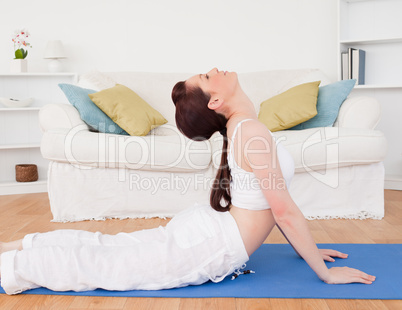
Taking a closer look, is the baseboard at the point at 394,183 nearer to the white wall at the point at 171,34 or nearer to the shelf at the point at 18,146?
the white wall at the point at 171,34

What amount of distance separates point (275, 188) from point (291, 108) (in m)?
1.73

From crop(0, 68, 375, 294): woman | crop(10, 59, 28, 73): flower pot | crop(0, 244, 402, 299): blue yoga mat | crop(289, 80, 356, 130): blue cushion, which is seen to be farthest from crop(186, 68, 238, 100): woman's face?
crop(10, 59, 28, 73): flower pot

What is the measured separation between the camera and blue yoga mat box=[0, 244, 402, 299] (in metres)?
1.73

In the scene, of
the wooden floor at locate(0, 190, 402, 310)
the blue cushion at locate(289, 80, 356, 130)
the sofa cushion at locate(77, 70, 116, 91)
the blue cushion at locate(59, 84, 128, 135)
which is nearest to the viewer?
the wooden floor at locate(0, 190, 402, 310)

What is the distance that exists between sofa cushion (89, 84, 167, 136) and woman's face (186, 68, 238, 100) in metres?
1.44

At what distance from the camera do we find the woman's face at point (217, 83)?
177cm

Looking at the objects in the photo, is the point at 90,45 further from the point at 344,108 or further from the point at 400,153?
the point at 400,153

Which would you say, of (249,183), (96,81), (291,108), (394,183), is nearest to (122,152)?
(96,81)

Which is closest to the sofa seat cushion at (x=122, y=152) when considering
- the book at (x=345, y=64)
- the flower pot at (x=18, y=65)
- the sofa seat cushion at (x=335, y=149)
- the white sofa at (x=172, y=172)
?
the white sofa at (x=172, y=172)

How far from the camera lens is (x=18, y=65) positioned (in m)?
4.10

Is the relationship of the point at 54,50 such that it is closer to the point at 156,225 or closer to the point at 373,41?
the point at 156,225

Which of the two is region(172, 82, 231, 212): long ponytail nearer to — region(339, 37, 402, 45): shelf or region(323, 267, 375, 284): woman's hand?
region(323, 267, 375, 284): woman's hand

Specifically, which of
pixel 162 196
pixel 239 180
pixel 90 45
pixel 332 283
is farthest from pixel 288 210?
pixel 90 45

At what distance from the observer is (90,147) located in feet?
9.41
